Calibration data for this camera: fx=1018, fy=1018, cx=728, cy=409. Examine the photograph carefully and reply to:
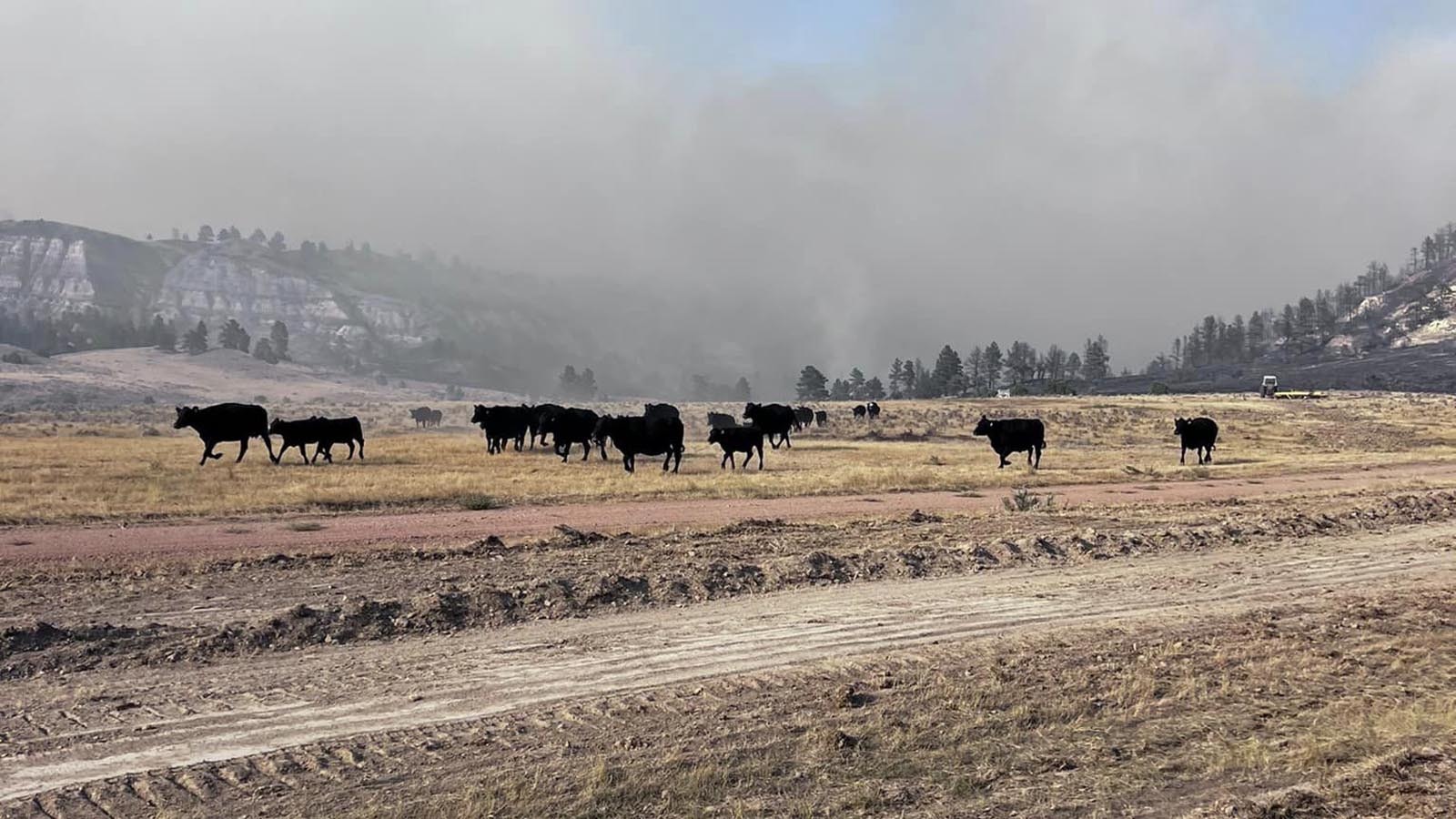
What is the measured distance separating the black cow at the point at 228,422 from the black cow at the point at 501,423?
9.44 m

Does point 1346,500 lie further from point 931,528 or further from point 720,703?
point 720,703

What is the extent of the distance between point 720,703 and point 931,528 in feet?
39.6

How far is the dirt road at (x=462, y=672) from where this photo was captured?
7.32m

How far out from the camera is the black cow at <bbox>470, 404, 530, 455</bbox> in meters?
44.1

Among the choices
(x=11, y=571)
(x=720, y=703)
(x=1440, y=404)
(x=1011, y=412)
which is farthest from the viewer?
(x=1440, y=404)

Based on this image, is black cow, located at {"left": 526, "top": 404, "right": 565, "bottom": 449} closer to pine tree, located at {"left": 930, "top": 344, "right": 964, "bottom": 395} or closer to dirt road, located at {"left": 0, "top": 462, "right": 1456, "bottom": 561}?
dirt road, located at {"left": 0, "top": 462, "right": 1456, "bottom": 561}

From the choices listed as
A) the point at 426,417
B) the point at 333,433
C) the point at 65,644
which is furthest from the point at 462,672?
the point at 426,417

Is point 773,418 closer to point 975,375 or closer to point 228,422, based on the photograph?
point 228,422

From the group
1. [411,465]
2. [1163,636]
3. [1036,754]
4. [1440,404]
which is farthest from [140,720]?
[1440,404]

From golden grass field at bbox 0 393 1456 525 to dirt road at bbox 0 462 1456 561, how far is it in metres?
1.59

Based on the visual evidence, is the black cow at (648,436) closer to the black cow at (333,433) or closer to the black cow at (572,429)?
the black cow at (572,429)

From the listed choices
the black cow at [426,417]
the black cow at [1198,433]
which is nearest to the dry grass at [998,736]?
the black cow at [1198,433]

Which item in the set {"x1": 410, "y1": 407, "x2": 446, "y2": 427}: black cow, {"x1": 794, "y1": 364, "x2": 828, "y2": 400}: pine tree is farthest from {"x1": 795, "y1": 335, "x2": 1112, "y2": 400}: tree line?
{"x1": 410, "y1": 407, "x2": 446, "y2": 427}: black cow

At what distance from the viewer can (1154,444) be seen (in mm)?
59688
